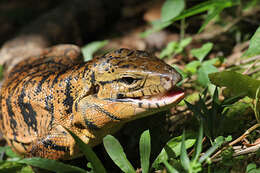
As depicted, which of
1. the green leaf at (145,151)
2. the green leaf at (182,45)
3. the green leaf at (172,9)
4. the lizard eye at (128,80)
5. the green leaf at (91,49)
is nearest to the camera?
the green leaf at (145,151)

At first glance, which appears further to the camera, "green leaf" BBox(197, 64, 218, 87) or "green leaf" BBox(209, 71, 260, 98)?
"green leaf" BBox(197, 64, 218, 87)

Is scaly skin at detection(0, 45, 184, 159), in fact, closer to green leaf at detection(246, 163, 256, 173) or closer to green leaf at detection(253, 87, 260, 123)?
green leaf at detection(253, 87, 260, 123)

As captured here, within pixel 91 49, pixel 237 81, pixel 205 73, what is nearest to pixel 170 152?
pixel 237 81

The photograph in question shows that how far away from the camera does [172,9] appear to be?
4.43 meters

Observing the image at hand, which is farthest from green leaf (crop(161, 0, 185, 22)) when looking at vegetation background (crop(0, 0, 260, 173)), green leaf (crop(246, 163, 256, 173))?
green leaf (crop(246, 163, 256, 173))

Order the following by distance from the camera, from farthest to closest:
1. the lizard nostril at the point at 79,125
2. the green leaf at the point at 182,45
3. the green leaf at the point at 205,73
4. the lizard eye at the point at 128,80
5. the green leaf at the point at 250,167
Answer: the green leaf at the point at 182,45 → the green leaf at the point at 205,73 → the lizard nostril at the point at 79,125 → the lizard eye at the point at 128,80 → the green leaf at the point at 250,167

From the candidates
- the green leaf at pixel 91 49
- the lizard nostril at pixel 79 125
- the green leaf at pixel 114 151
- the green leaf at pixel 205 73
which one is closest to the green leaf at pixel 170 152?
the green leaf at pixel 114 151

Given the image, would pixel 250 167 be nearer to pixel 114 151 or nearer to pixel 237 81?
pixel 237 81

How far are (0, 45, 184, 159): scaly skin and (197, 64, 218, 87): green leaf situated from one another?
974mm

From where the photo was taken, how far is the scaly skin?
2.78 m

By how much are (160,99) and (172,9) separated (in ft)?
6.70

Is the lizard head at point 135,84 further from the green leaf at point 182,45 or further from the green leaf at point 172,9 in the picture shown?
the green leaf at point 182,45

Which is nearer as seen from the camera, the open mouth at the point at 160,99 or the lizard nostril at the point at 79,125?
the open mouth at the point at 160,99

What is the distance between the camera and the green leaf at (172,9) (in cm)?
433
